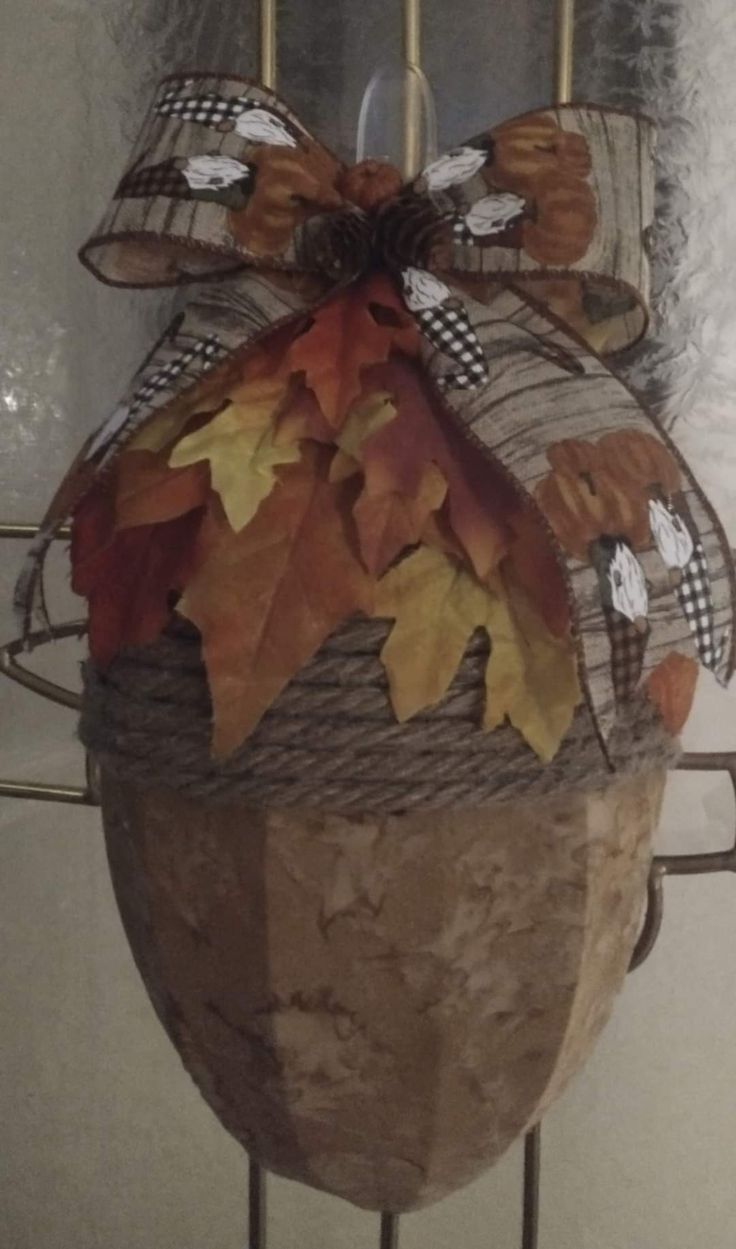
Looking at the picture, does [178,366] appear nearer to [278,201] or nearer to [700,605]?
[278,201]

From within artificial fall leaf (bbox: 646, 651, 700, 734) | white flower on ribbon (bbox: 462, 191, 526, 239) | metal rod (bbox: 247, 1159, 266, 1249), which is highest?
white flower on ribbon (bbox: 462, 191, 526, 239)

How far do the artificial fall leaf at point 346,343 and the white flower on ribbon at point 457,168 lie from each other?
40mm

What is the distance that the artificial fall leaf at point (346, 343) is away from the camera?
372 mm

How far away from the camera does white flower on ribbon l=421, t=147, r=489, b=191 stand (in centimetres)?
40

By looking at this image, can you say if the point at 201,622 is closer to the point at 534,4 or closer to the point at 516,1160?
the point at 534,4

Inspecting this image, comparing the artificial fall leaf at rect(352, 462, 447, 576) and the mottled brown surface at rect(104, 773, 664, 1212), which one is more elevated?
the artificial fall leaf at rect(352, 462, 447, 576)

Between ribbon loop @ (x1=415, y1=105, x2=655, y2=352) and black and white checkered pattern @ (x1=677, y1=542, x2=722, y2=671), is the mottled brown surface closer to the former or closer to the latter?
black and white checkered pattern @ (x1=677, y1=542, x2=722, y2=671)

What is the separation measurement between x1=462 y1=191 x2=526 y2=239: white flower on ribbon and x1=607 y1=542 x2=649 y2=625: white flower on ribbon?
12 cm

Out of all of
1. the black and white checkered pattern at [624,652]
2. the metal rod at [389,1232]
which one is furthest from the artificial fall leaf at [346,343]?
the metal rod at [389,1232]

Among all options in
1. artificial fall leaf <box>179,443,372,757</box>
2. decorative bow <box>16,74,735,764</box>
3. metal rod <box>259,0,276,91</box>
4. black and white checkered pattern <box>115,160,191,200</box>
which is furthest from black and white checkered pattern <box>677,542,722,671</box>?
metal rod <box>259,0,276,91</box>

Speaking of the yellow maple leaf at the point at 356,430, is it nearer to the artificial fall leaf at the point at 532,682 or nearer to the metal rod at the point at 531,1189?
the artificial fall leaf at the point at 532,682

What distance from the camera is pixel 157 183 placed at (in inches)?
15.8

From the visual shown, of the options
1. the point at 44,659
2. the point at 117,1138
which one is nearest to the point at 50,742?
the point at 44,659

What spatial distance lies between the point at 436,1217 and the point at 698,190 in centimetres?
70
